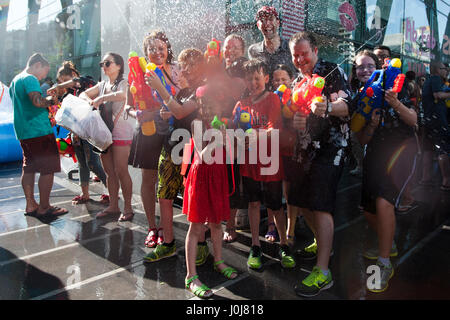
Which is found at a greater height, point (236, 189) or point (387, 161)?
point (387, 161)

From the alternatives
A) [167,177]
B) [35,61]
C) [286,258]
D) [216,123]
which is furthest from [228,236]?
[35,61]

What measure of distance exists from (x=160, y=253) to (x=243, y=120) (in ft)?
4.58

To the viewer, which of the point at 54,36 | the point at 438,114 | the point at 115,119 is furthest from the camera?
the point at 54,36

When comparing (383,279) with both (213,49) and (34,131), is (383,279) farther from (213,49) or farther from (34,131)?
(34,131)

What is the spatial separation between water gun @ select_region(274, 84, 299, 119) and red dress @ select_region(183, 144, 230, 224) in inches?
25.1

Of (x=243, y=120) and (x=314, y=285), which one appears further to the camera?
(x=243, y=120)

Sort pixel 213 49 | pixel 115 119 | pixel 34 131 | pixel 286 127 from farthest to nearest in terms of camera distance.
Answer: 1. pixel 34 131
2. pixel 115 119
3. pixel 213 49
4. pixel 286 127

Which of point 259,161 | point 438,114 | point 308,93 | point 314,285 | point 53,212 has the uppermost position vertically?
point 308,93

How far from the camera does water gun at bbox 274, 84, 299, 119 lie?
2.60 meters

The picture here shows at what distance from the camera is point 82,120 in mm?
3742

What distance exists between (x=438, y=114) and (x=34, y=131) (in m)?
5.99

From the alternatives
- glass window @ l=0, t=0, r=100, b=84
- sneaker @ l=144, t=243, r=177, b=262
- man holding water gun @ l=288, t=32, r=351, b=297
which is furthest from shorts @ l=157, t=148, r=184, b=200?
glass window @ l=0, t=0, r=100, b=84
